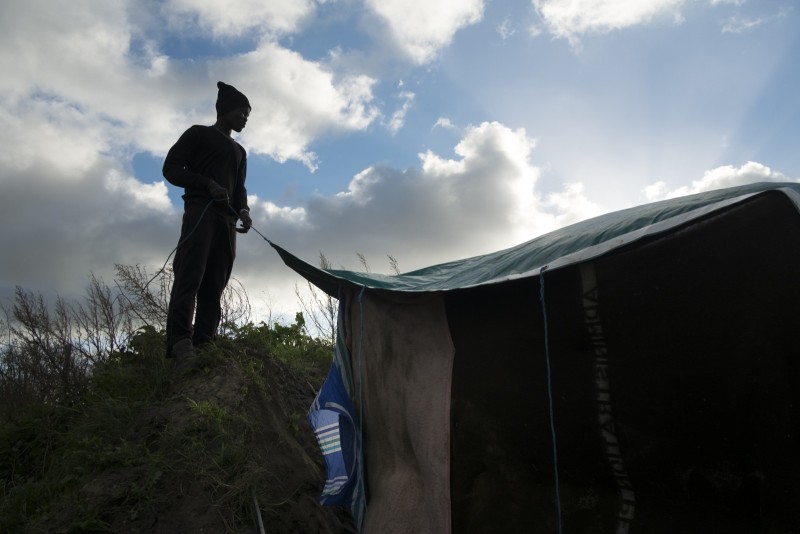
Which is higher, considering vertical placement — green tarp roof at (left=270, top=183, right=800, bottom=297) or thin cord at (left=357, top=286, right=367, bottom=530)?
green tarp roof at (left=270, top=183, right=800, bottom=297)

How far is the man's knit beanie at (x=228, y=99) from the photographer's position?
12.6 ft

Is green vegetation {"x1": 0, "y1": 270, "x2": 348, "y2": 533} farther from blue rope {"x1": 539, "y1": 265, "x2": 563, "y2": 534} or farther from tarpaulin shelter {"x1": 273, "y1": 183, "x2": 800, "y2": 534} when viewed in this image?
blue rope {"x1": 539, "y1": 265, "x2": 563, "y2": 534}

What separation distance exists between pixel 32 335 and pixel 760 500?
18.9 feet

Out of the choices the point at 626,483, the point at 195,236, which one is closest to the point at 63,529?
the point at 195,236

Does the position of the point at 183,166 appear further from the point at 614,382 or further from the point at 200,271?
the point at 614,382

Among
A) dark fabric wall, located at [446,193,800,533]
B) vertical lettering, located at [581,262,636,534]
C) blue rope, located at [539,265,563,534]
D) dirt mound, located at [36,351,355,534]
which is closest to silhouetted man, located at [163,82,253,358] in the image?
dirt mound, located at [36,351,355,534]

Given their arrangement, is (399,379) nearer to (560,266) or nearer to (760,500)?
(560,266)

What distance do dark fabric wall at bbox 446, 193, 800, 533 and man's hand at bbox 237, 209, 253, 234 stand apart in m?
2.10

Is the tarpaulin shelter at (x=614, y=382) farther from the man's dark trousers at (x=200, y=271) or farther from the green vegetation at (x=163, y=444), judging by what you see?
the man's dark trousers at (x=200, y=271)

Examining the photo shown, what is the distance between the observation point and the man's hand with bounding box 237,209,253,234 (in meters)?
3.77

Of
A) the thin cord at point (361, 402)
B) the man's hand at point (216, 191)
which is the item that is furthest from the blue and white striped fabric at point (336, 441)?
the man's hand at point (216, 191)

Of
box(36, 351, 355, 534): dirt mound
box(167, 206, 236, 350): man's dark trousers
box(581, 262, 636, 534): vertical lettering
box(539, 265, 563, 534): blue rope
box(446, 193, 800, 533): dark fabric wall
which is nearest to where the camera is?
box(446, 193, 800, 533): dark fabric wall

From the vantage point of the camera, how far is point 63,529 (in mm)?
2525

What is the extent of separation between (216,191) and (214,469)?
1.67 meters
